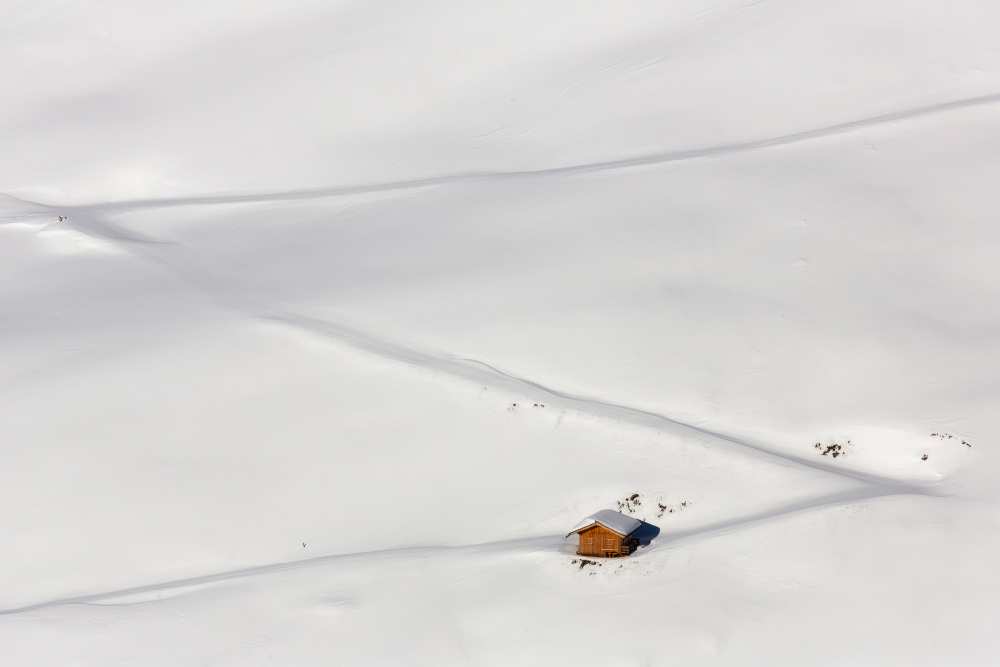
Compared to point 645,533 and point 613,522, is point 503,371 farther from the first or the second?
point 613,522

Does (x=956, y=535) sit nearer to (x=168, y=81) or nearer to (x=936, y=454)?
(x=936, y=454)

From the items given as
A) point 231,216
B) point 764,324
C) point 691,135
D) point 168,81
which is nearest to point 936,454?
point 764,324

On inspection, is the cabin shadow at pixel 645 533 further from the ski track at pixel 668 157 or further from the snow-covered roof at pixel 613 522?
the ski track at pixel 668 157

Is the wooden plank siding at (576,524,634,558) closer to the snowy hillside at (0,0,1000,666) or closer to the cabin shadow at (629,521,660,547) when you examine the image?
the snowy hillside at (0,0,1000,666)

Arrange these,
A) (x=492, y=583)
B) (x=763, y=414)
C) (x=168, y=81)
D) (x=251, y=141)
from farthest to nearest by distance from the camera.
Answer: (x=168, y=81), (x=251, y=141), (x=763, y=414), (x=492, y=583)

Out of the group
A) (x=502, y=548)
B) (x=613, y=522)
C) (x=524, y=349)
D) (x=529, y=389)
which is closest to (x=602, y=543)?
(x=613, y=522)

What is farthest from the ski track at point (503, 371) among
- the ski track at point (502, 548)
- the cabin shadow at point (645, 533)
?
the cabin shadow at point (645, 533)

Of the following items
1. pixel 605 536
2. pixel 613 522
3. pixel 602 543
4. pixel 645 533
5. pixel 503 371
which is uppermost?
pixel 503 371
